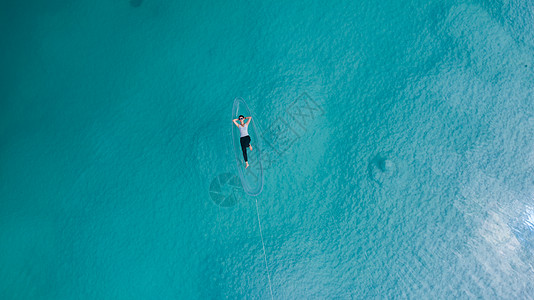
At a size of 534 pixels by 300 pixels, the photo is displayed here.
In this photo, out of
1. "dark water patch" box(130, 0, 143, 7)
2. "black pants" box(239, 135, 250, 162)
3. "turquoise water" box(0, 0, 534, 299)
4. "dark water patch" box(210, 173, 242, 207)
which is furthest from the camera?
"dark water patch" box(130, 0, 143, 7)

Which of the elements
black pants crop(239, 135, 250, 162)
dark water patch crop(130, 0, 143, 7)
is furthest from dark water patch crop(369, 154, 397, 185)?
dark water patch crop(130, 0, 143, 7)

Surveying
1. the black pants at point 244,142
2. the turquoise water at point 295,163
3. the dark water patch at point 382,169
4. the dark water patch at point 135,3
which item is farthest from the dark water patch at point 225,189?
the dark water patch at point 135,3

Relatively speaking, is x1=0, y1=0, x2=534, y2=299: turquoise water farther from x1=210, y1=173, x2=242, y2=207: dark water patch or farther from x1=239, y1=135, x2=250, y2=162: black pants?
x1=239, y1=135, x2=250, y2=162: black pants

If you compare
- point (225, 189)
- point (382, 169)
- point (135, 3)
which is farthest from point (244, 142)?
point (135, 3)

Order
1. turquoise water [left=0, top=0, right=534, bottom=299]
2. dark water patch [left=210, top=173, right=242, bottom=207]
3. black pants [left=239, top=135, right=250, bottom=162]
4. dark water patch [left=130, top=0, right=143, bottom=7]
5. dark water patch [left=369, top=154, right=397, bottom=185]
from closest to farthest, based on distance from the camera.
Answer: black pants [left=239, top=135, right=250, bottom=162] < turquoise water [left=0, top=0, right=534, bottom=299] < dark water patch [left=369, top=154, right=397, bottom=185] < dark water patch [left=210, top=173, right=242, bottom=207] < dark water patch [left=130, top=0, right=143, bottom=7]

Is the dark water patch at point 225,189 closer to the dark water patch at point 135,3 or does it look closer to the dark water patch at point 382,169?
the dark water patch at point 382,169

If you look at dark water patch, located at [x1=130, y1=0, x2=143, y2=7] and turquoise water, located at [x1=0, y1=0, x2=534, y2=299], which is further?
dark water patch, located at [x1=130, y1=0, x2=143, y2=7]

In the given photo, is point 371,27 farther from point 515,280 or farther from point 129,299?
point 129,299

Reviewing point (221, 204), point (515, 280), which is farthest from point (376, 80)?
point (515, 280)
